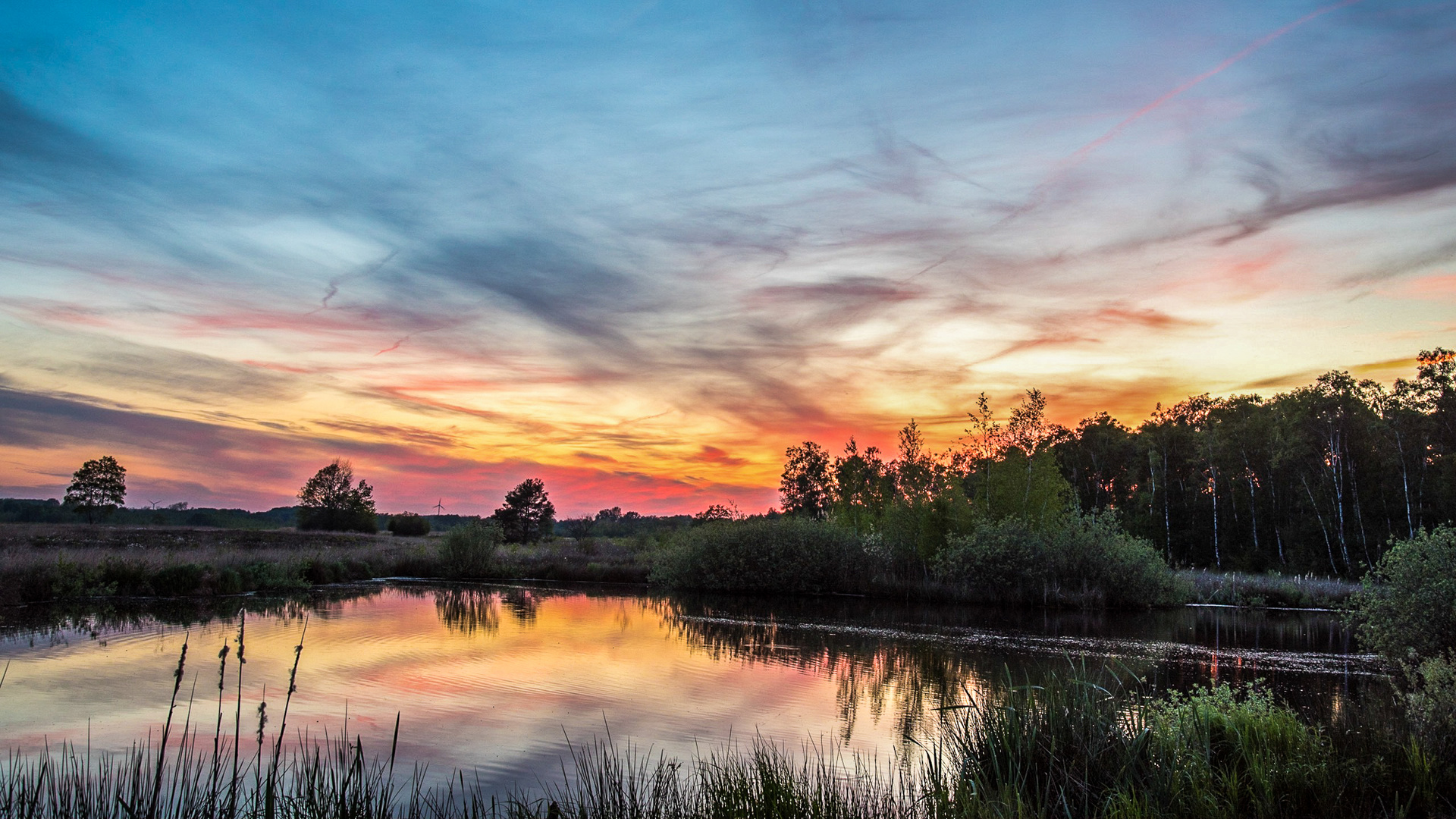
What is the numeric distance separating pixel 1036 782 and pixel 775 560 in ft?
109

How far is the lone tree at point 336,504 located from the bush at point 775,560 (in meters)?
47.2

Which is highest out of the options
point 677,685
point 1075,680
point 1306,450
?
point 1306,450

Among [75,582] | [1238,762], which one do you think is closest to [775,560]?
[75,582]

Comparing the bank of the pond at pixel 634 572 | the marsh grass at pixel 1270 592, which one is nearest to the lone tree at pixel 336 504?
the bank of the pond at pixel 634 572

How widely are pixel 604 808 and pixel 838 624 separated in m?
22.1

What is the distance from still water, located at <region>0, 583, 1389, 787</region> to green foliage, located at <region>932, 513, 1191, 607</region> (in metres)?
2.92

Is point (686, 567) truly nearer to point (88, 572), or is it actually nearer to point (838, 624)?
point (838, 624)

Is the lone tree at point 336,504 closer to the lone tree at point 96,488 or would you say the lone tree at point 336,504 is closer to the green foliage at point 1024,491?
the lone tree at point 96,488

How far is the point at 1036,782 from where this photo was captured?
269 inches

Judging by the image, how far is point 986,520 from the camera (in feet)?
118

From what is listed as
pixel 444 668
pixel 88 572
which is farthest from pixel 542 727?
pixel 88 572

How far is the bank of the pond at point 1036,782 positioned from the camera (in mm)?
6164

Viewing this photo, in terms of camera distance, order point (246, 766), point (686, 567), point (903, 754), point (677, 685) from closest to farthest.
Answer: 1. point (246, 766)
2. point (903, 754)
3. point (677, 685)
4. point (686, 567)

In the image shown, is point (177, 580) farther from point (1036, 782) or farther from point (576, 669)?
point (1036, 782)
